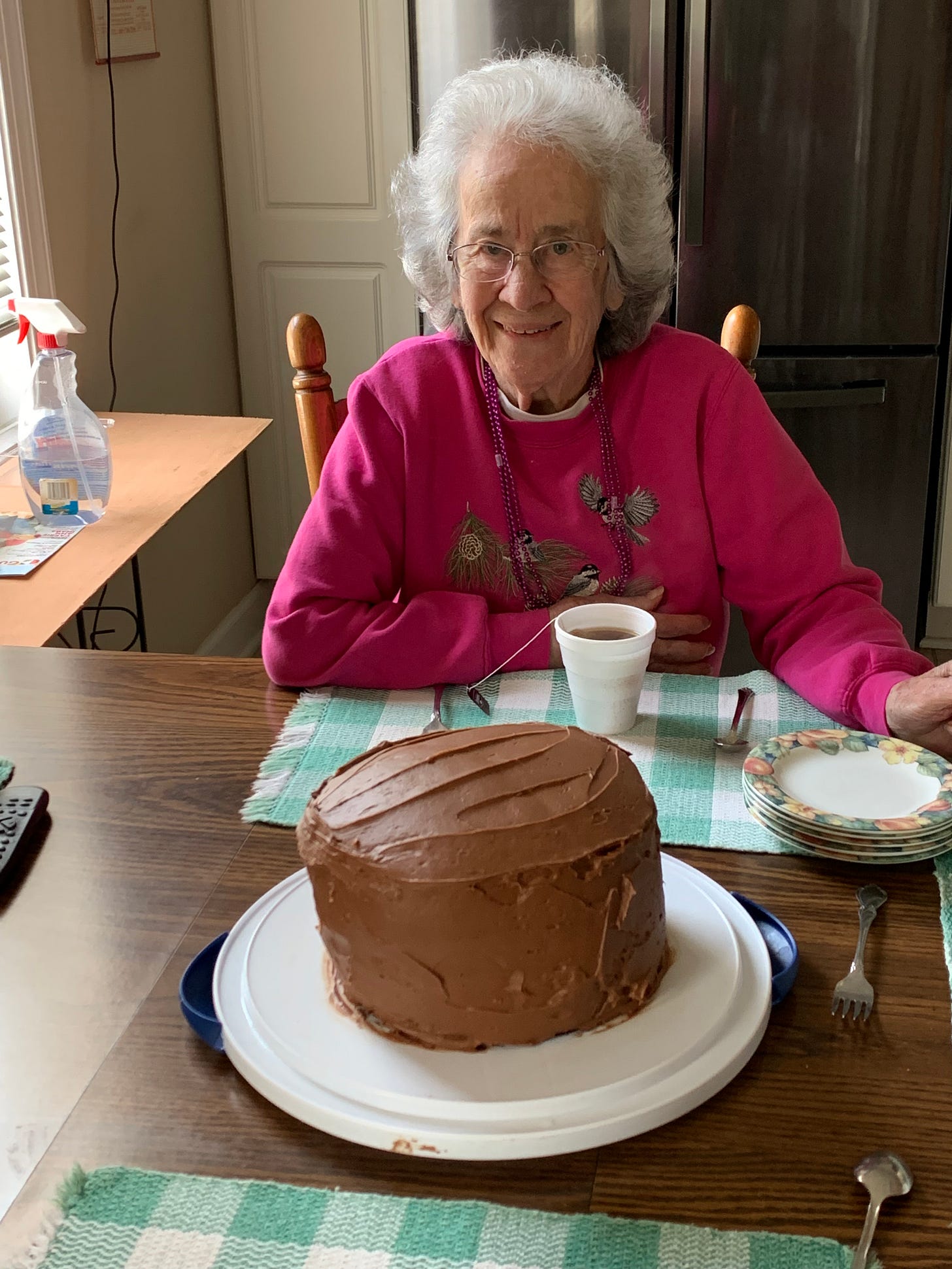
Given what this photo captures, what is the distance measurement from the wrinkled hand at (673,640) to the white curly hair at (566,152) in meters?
0.33

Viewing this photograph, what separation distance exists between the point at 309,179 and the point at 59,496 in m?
1.60

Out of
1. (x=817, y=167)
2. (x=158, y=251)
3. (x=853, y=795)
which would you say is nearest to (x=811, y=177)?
(x=817, y=167)

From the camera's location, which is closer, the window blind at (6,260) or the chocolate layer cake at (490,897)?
the chocolate layer cake at (490,897)

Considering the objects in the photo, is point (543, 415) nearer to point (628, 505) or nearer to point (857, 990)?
point (628, 505)

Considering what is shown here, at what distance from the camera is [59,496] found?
76.1 inches

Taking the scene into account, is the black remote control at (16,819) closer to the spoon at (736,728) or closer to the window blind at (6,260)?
the spoon at (736,728)

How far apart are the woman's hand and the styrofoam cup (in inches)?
8.2

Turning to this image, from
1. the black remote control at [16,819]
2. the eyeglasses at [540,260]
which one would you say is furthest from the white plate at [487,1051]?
the eyeglasses at [540,260]

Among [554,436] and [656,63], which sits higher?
[656,63]

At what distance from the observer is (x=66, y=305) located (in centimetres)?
255

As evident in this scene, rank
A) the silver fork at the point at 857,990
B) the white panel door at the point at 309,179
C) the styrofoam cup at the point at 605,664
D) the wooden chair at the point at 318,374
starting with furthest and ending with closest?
the white panel door at the point at 309,179
the wooden chair at the point at 318,374
the styrofoam cup at the point at 605,664
the silver fork at the point at 857,990

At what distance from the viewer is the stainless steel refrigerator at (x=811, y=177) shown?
2.64 meters

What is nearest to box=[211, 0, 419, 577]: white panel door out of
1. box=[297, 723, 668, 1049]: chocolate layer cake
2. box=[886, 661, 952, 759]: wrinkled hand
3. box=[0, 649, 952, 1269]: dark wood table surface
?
box=[886, 661, 952, 759]: wrinkled hand

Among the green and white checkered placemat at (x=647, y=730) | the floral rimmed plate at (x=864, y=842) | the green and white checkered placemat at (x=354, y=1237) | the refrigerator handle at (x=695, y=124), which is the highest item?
the refrigerator handle at (x=695, y=124)
